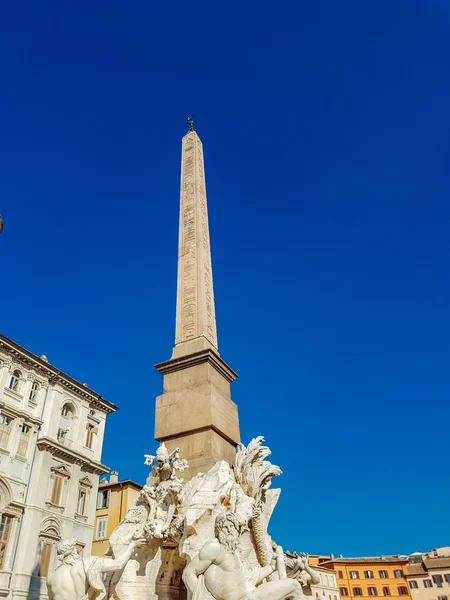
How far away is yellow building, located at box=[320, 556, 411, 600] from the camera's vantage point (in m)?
49.0

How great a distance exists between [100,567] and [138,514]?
136 cm

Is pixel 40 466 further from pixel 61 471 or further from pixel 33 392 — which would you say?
pixel 33 392

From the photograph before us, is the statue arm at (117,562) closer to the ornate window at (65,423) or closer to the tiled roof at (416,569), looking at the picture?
the ornate window at (65,423)

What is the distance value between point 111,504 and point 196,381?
70.3 ft

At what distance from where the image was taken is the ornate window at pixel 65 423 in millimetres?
23688

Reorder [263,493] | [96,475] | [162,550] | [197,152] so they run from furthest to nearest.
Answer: [96,475], [197,152], [263,493], [162,550]

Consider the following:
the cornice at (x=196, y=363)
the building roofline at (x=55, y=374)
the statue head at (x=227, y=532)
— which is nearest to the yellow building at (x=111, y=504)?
the building roofline at (x=55, y=374)

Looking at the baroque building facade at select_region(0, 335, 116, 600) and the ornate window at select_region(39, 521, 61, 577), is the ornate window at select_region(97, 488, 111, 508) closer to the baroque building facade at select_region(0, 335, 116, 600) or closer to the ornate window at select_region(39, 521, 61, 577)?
the baroque building facade at select_region(0, 335, 116, 600)

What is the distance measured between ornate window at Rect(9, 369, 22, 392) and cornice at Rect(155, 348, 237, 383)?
1552 cm

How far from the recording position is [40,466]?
21781 mm

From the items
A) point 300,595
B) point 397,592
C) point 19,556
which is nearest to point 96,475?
point 19,556

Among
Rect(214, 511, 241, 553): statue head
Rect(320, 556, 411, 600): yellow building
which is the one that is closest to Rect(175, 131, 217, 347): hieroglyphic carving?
Rect(214, 511, 241, 553): statue head

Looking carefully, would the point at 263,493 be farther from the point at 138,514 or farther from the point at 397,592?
the point at 397,592

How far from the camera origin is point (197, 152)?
45.2ft
